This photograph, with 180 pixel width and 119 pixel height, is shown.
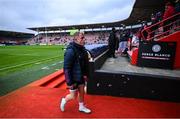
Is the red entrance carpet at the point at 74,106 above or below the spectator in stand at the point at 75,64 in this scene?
below

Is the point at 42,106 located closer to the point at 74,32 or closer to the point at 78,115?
the point at 78,115

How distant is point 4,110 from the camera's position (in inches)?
170

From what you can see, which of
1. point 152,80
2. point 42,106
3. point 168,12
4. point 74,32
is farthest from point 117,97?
point 168,12

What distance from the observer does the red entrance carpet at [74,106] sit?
4.23 m

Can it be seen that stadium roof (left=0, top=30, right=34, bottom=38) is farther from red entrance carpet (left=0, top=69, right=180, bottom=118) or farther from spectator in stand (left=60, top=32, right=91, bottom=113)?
spectator in stand (left=60, top=32, right=91, bottom=113)

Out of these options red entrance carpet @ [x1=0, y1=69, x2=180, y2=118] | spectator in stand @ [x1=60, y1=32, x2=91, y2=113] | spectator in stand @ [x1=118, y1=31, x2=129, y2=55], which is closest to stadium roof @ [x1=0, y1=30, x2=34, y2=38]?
spectator in stand @ [x1=118, y1=31, x2=129, y2=55]

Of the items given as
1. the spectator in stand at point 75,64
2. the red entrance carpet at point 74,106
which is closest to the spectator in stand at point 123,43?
the red entrance carpet at point 74,106

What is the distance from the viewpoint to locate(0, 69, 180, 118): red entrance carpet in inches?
166

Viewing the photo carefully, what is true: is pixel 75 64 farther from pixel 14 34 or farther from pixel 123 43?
pixel 14 34

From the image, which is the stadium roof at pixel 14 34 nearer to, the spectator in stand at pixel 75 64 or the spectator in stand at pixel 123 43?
the spectator in stand at pixel 123 43

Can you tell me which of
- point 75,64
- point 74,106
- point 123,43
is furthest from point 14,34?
point 75,64

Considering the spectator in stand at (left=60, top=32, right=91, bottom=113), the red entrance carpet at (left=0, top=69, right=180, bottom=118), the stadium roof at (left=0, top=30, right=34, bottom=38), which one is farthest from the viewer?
the stadium roof at (left=0, top=30, right=34, bottom=38)

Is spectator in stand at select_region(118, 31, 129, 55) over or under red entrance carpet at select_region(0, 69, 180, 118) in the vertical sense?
over

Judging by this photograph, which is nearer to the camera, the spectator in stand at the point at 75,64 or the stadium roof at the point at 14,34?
the spectator in stand at the point at 75,64
